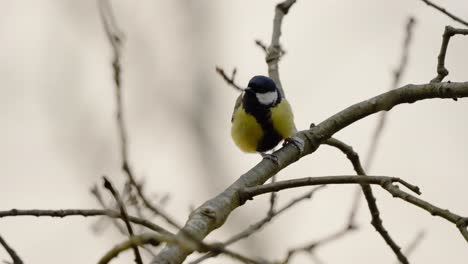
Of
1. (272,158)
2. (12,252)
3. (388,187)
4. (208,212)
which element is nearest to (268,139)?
(272,158)

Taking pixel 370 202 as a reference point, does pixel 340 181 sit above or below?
below

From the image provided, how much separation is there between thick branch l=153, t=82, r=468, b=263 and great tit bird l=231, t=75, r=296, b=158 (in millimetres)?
799

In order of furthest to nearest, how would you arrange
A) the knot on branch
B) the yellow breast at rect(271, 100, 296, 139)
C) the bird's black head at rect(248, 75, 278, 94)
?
the yellow breast at rect(271, 100, 296, 139), the bird's black head at rect(248, 75, 278, 94), the knot on branch

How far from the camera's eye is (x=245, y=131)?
13.6 ft

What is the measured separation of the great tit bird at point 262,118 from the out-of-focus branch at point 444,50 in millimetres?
1221

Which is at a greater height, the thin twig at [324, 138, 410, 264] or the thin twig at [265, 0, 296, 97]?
the thin twig at [265, 0, 296, 97]

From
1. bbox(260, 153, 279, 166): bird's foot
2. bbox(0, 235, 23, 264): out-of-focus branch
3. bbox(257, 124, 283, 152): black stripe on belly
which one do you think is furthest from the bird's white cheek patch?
bbox(0, 235, 23, 264): out-of-focus branch

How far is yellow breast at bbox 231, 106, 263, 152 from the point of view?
162 inches

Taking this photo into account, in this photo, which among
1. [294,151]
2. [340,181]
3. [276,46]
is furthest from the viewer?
[276,46]

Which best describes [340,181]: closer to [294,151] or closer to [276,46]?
[294,151]

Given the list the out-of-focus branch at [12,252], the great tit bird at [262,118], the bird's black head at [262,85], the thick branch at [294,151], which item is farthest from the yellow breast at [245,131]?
the out-of-focus branch at [12,252]

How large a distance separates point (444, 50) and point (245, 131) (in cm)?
164

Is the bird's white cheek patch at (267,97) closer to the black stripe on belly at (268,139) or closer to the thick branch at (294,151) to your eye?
the black stripe on belly at (268,139)

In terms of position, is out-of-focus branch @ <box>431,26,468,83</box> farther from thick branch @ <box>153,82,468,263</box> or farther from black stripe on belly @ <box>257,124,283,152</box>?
black stripe on belly @ <box>257,124,283,152</box>
